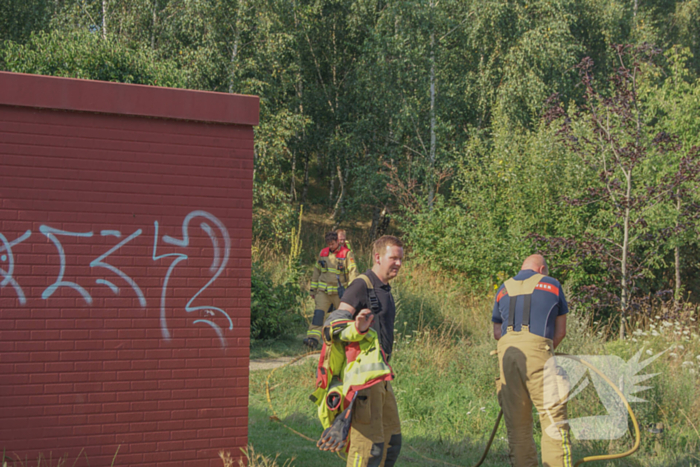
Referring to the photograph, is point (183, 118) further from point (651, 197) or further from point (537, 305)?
point (651, 197)

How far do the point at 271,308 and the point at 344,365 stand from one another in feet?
22.2

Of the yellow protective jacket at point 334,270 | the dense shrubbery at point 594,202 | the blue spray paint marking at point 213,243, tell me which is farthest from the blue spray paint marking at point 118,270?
the dense shrubbery at point 594,202

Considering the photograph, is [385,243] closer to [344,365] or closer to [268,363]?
[344,365]

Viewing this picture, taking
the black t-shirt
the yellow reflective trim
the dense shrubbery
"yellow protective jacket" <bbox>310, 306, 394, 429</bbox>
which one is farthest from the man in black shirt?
the dense shrubbery

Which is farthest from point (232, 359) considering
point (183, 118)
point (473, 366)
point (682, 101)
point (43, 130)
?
point (682, 101)

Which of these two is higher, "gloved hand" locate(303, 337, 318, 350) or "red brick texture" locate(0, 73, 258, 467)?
"red brick texture" locate(0, 73, 258, 467)

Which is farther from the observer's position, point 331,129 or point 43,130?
point 331,129

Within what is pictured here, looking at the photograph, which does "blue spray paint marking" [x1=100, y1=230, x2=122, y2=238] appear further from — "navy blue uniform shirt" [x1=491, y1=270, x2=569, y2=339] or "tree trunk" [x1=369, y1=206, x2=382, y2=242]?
"tree trunk" [x1=369, y1=206, x2=382, y2=242]

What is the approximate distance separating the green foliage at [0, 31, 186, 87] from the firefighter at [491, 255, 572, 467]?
31.0ft

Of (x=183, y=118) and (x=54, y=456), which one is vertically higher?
(x=183, y=118)

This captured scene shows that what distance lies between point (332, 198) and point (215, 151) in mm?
18773

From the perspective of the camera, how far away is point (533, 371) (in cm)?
462

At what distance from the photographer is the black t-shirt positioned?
375 cm

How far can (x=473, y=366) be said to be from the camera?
7664mm
